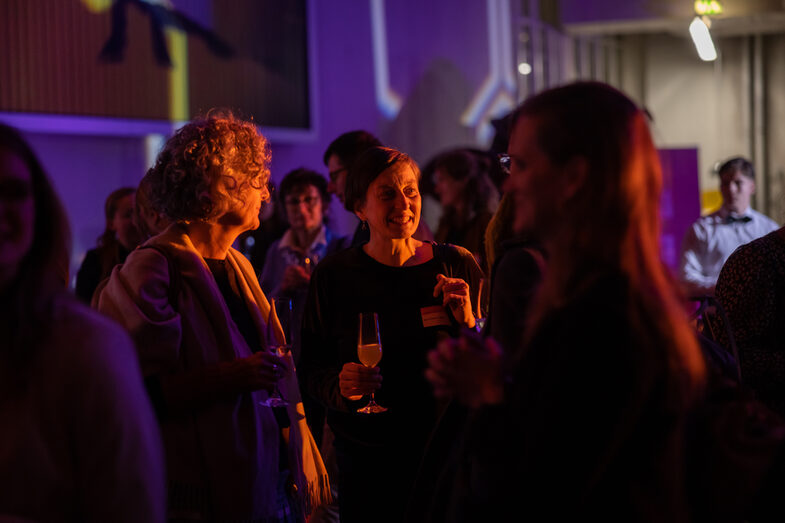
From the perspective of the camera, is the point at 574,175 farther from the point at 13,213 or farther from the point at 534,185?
the point at 13,213

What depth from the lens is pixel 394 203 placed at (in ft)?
8.50

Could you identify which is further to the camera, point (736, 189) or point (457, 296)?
point (736, 189)

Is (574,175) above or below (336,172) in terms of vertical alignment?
below

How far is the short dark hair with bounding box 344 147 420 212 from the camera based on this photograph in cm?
263

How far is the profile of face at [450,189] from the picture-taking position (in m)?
4.35

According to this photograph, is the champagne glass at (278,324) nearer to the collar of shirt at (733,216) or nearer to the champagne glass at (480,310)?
the champagne glass at (480,310)

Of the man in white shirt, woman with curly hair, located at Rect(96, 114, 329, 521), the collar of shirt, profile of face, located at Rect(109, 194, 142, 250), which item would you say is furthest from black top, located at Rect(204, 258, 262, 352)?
the collar of shirt

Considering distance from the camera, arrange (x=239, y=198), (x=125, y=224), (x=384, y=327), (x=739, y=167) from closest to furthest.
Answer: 1. (x=239, y=198)
2. (x=384, y=327)
3. (x=125, y=224)
4. (x=739, y=167)

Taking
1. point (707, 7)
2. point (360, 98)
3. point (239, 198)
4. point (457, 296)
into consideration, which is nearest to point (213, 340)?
point (239, 198)

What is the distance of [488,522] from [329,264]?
4.48 feet

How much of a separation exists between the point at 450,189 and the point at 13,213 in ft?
10.5

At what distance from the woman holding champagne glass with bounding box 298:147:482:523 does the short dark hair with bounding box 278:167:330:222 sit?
5.30ft

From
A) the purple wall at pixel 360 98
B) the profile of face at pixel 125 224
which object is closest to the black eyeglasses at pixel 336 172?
the profile of face at pixel 125 224

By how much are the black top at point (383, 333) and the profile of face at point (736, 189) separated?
14.0ft
